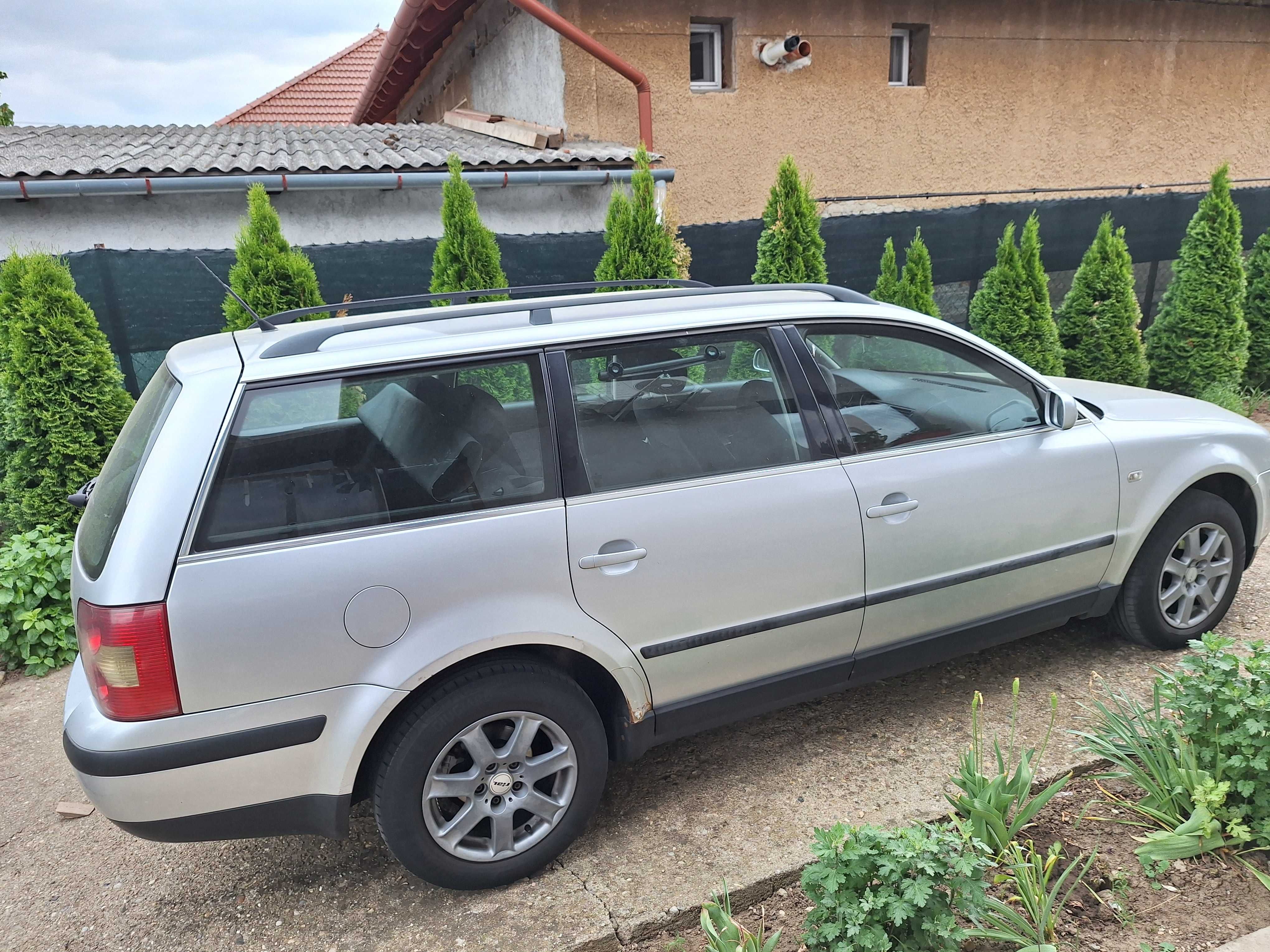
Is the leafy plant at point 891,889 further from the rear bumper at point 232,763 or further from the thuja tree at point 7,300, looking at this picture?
the thuja tree at point 7,300

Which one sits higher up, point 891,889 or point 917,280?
point 917,280

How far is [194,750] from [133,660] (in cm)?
28

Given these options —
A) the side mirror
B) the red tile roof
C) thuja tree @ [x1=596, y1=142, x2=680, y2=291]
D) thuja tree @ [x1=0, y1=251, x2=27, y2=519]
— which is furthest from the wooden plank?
the red tile roof

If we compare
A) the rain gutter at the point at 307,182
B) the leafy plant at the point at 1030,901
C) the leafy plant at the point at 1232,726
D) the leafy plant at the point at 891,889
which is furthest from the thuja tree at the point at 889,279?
the leafy plant at the point at 891,889

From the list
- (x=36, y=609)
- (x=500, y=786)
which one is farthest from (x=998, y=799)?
(x=36, y=609)

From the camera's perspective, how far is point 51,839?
3.13 m

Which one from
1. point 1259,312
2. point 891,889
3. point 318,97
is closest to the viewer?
point 891,889

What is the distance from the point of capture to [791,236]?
7.04 metres

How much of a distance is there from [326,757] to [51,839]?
5.05 feet

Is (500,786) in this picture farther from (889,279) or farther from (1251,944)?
(889,279)

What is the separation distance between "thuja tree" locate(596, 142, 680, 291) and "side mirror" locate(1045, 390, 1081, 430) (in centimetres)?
379

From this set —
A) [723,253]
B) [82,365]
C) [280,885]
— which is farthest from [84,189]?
[280,885]

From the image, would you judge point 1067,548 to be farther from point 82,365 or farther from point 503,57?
point 503,57

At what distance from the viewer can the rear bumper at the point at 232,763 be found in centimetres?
225
